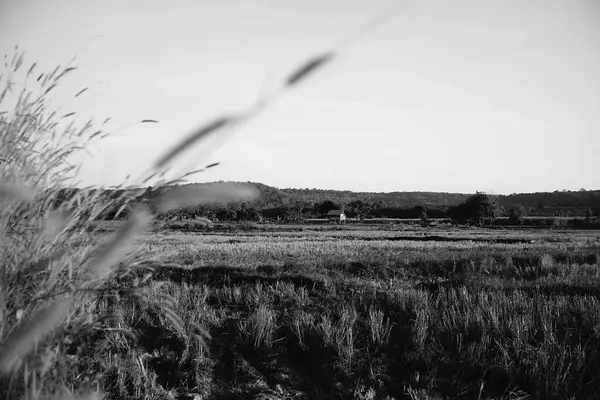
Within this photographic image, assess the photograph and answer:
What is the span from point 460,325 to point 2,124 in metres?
6.21

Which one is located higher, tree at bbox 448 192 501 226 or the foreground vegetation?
tree at bbox 448 192 501 226

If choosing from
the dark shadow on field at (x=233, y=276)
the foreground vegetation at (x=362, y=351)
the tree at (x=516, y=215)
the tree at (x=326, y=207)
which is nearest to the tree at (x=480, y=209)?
the tree at (x=516, y=215)

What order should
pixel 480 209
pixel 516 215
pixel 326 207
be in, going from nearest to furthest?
1. pixel 516 215
2. pixel 480 209
3. pixel 326 207

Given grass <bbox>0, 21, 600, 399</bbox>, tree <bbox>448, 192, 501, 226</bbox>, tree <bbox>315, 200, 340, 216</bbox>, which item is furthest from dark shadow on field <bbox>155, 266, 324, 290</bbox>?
tree <bbox>315, 200, 340, 216</bbox>

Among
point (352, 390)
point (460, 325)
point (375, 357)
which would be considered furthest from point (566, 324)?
point (352, 390)

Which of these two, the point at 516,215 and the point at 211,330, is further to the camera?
the point at 516,215

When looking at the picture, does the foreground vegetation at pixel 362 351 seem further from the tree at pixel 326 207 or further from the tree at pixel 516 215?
the tree at pixel 326 207

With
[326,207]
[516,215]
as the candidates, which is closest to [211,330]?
[516,215]

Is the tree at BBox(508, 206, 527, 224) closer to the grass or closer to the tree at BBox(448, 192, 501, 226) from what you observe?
the tree at BBox(448, 192, 501, 226)

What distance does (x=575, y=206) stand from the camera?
13000cm

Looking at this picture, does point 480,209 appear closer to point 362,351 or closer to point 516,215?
point 516,215

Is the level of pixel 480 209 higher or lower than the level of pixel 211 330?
higher

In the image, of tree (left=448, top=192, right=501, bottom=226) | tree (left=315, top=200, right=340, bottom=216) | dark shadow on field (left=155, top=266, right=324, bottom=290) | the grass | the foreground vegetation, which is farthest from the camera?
tree (left=315, top=200, right=340, bottom=216)

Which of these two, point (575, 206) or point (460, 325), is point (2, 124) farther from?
point (575, 206)
